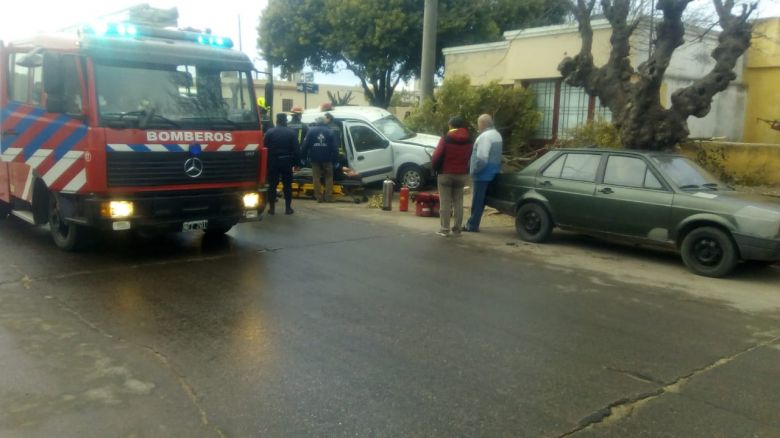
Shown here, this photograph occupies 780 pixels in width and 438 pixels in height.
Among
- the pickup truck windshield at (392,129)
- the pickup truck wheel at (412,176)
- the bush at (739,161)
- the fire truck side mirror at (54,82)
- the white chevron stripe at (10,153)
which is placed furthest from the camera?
the pickup truck windshield at (392,129)

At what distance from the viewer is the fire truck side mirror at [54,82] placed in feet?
23.9

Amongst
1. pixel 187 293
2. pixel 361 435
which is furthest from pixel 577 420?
pixel 187 293

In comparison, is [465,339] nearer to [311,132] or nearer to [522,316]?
[522,316]

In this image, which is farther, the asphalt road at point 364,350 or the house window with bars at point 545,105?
the house window with bars at point 545,105

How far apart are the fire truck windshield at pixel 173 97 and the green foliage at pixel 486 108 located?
9.14 metres

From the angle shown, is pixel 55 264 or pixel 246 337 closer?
pixel 246 337

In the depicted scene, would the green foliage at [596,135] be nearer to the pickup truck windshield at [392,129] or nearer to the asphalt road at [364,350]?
the pickup truck windshield at [392,129]

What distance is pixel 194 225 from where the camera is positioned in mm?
8094

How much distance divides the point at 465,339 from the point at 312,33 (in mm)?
24523

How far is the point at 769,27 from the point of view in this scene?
1805 centimetres

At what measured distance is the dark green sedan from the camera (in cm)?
768

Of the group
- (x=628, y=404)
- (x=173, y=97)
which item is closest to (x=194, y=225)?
(x=173, y=97)

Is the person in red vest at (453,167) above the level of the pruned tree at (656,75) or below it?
below

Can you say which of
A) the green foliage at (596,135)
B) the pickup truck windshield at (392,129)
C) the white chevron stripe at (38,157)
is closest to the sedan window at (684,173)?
the green foliage at (596,135)
